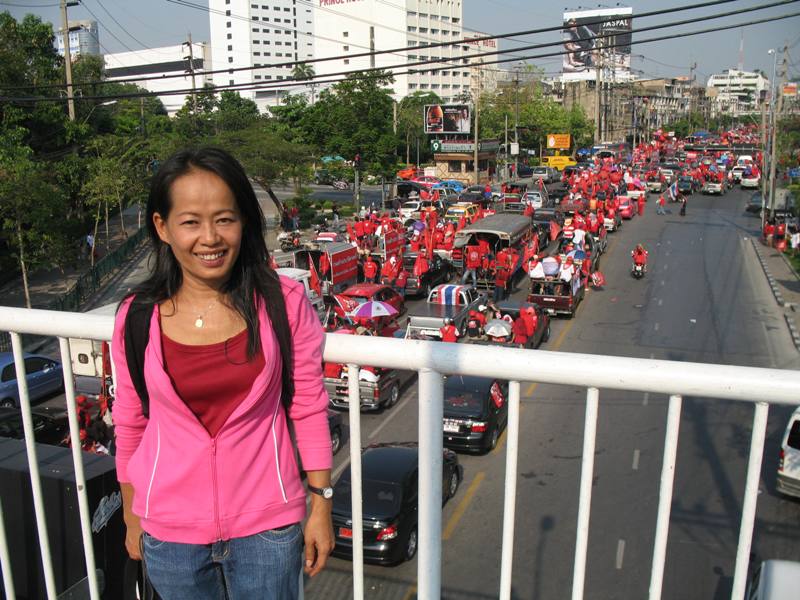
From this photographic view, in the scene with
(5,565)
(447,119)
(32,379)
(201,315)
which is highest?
(447,119)

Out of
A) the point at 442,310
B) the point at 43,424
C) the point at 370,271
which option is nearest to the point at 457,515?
the point at 43,424

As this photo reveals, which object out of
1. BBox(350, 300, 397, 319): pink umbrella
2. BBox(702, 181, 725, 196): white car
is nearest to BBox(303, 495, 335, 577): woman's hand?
BBox(350, 300, 397, 319): pink umbrella

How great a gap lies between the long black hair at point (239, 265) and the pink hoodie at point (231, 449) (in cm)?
3

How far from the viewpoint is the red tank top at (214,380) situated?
194 cm

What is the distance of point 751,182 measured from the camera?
2266 inches

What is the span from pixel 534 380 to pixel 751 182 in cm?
6265

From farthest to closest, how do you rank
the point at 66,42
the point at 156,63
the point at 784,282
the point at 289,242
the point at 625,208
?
the point at 156,63 < the point at 625,208 < the point at 289,242 < the point at 66,42 < the point at 784,282

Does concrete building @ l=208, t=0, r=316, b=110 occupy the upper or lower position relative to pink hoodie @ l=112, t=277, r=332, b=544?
upper

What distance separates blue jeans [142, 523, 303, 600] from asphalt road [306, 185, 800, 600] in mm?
770

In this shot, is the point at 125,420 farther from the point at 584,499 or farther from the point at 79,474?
the point at 584,499

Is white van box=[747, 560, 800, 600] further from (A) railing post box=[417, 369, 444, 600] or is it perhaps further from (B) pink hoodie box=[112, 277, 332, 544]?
(B) pink hoodie box=[112, 277, 332, 544]

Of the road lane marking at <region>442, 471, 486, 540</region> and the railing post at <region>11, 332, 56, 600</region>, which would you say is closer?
the railing post at <region>11, 332, 56, 600</region>

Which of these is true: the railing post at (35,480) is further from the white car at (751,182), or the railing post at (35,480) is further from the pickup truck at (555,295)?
the white car at (751,182)

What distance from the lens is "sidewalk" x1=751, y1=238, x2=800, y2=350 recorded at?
834 inches
